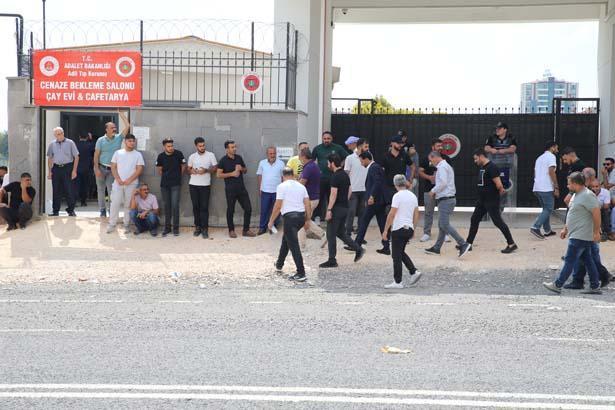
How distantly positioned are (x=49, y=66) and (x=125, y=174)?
3.01 m

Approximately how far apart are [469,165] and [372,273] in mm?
8574

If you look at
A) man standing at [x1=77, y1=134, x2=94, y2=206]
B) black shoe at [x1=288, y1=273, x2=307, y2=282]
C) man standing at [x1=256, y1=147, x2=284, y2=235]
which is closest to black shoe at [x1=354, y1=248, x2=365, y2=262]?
black shoe at [x1=288, y1=273, x2=307, y2=282]

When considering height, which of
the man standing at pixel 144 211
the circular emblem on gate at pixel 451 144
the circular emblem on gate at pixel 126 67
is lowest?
the man standing at pixel 144 211

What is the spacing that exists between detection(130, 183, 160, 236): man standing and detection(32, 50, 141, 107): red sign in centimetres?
210

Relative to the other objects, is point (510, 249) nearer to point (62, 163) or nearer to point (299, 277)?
point (299, 277)

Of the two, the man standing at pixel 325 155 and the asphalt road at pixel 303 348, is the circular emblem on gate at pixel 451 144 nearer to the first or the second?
the man standing at pixel 325 155

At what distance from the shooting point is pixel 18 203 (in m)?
18.1

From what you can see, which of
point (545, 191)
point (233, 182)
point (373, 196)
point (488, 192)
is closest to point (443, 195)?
point (488, 192)

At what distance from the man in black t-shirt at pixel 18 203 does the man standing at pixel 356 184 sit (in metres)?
6.48

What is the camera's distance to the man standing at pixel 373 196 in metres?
15.3

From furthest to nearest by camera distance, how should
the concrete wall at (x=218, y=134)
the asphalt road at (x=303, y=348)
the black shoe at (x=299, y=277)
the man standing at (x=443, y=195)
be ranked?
the concrete wall at (x=218, y=134) → the man standing at (x=443, y=195) → the black shoe at (x=299, y=277) → the asphalt road at (x=303, y=348)

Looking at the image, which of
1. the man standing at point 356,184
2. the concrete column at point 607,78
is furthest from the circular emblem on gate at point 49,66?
the concrete column at point 607,78

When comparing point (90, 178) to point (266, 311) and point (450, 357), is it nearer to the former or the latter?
point (266, 311)

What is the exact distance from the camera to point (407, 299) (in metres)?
11.7
